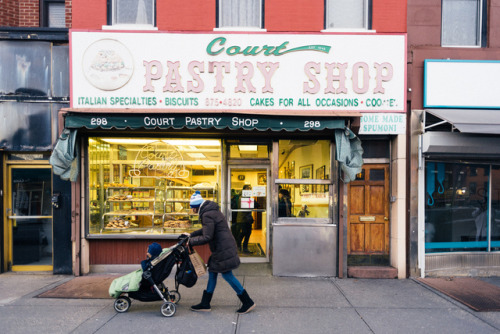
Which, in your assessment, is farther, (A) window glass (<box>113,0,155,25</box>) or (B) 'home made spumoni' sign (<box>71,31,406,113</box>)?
(A) window glass (<box>113,0,155,25</box>)

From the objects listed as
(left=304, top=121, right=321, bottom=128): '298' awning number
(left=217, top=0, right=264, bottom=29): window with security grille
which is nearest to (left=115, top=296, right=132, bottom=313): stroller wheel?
(left=304, top=121, right=321, bottom=128): '298' awning number

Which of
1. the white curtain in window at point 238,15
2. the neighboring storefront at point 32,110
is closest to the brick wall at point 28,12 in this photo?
the neighboring storefront at point 32,110

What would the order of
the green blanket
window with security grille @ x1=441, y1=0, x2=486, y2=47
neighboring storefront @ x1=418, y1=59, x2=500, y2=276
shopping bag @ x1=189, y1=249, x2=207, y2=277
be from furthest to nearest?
1. window with security grille @ x1=441, y1=0, x2=486, y2=47
2. neighboring storefront @ x1=418, y1=59, x2=500, y2=276
3. shopping bag @ x1=189, y1=249, x2=207, y2=277
4. the green blanket

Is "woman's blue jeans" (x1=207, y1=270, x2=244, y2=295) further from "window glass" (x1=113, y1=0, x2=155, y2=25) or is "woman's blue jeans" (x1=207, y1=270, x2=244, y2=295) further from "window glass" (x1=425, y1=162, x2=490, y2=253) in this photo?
"window glass" (x1=113, y1=0, x2=155, y2=25)

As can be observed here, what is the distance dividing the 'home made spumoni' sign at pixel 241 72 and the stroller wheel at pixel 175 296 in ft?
12.3

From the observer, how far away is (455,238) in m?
7.86

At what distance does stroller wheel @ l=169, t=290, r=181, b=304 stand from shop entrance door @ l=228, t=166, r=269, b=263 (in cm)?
263

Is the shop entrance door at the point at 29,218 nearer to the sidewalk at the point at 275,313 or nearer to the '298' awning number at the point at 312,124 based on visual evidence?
the sidewalk at the point at 275,313

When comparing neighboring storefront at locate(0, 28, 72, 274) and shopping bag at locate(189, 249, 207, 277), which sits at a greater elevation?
neighboring storefront at locate(0, 28, 72, 274)

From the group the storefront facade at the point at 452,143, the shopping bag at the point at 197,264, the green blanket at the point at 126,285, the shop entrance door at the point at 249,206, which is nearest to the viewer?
the green blanket at the point at 126,285

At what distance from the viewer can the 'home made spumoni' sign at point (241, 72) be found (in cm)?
740

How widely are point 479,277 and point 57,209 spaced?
9462mm

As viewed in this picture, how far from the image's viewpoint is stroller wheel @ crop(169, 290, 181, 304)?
558 centimetres

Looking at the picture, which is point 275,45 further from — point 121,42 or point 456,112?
point 456,112
